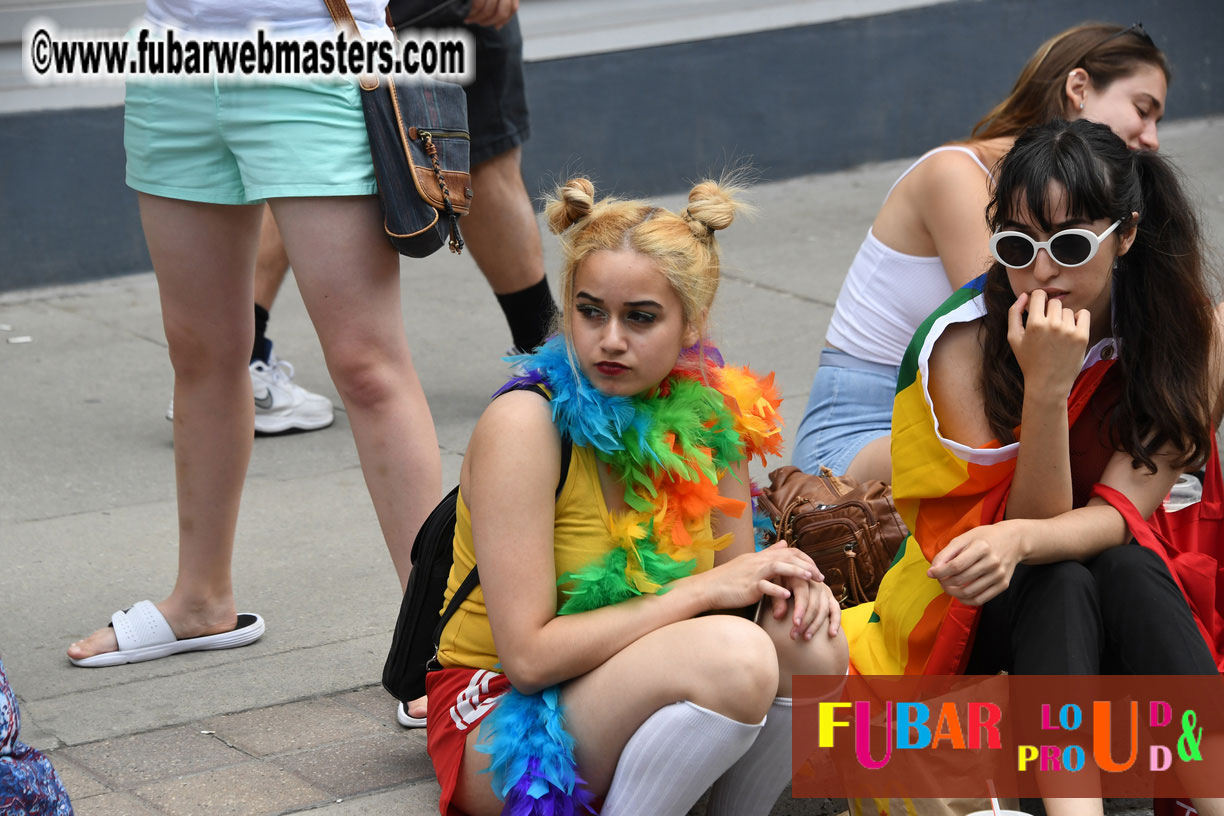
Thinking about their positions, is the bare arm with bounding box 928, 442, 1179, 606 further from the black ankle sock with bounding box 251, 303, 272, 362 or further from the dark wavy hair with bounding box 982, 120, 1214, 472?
the black ankle sock with bounding box 251, 303, 272, 362

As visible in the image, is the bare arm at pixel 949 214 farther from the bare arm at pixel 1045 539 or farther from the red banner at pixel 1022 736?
the red banner at pixel 1022 736

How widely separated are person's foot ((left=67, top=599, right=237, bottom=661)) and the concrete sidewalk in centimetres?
5

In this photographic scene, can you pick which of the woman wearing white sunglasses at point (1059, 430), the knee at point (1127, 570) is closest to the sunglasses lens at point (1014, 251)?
the woman wearing white sunglasses at point (1059, 430)

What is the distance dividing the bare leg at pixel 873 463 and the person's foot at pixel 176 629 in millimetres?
1355

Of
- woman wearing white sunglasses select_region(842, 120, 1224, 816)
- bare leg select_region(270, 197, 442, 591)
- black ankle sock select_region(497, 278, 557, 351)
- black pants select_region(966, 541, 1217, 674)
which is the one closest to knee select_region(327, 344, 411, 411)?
bare leg select_region(270, 197, 442, 591)

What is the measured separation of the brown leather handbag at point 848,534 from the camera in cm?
291

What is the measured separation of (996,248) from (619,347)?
644 millimetres

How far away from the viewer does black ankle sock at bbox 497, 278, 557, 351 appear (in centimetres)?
442

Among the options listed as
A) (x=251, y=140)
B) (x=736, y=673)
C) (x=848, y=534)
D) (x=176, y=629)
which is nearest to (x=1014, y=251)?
(x=848, y=534)

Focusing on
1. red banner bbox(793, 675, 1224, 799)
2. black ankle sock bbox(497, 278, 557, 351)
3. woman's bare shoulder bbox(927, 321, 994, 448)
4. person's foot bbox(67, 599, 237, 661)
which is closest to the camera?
red banner bbox(793, 675, 1224, 799)

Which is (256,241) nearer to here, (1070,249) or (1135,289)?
(1070,249)

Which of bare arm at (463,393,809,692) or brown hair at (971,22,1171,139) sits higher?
brown hair at (971,22,1171,139)

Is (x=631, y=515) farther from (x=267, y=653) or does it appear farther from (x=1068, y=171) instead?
(x=267, y=653)

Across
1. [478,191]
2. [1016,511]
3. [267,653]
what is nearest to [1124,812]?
[1016,511]
